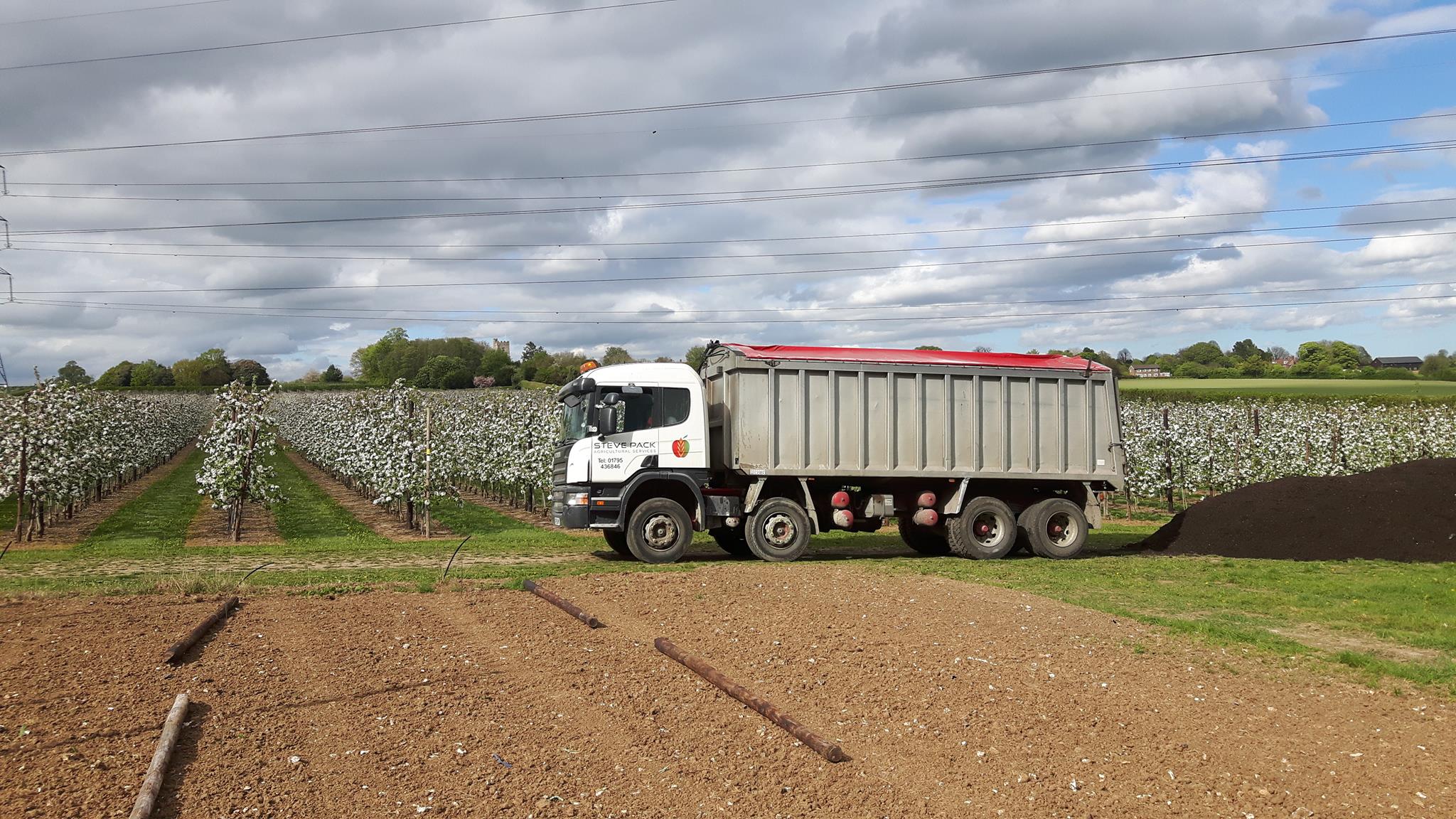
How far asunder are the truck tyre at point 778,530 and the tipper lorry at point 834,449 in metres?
0.03

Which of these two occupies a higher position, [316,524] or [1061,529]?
[1061,529]

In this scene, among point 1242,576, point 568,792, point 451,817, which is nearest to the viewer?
point 451,817

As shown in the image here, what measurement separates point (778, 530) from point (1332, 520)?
32.4ft

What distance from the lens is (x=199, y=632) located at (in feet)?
32.3

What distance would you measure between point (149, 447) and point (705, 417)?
1302 inches

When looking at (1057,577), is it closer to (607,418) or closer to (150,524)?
(607,418)

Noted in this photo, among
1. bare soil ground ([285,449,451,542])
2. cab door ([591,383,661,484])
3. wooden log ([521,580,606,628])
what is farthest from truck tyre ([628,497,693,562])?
bare soil ground ([285,449,451,542])

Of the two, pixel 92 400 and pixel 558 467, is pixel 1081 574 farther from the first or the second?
pixel 92 400

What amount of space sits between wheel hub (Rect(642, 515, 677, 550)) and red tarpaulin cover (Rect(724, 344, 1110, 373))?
2895 mm

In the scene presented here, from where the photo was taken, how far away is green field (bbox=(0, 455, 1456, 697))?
33.1 feet

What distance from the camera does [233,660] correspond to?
355 inches

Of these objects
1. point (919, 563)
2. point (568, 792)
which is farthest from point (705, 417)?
point (568, 792)

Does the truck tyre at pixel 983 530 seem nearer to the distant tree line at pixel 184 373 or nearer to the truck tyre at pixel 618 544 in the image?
the truck tyre at pixel 618 544

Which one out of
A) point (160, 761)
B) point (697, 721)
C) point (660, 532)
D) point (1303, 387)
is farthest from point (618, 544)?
point (1303, 387)
